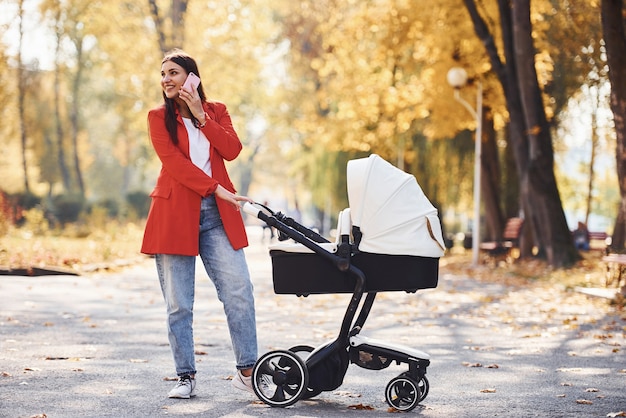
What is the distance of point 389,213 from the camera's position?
5.93 metres

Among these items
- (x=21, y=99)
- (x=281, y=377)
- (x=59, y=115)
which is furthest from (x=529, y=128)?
(x=59, y=115)

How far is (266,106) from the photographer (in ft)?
193

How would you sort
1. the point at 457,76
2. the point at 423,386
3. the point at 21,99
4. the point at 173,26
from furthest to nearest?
the point at 21,99 → the point at 173,26 → the point at 457,76 → the point at 423,386

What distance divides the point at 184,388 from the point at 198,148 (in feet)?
4.66

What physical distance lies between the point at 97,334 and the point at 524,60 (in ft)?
40.6

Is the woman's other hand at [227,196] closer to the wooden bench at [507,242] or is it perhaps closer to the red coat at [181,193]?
the red coat at [181,193]

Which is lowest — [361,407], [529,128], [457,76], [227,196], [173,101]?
[361,407]

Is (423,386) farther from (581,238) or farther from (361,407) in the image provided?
(581,238)

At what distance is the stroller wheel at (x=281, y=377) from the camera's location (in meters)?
6.04

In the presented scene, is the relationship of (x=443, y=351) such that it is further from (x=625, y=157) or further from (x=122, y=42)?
(x=122, y=42)

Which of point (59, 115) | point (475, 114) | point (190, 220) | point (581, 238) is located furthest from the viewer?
point (59, 115)

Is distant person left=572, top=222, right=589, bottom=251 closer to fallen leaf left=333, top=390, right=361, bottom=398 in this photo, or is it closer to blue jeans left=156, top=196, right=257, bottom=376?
fallen leaf left=333, top=390, right=361, bottom=398

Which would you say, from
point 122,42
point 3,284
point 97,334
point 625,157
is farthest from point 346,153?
point 97,334

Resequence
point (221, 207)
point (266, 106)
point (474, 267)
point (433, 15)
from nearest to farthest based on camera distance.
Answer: point (221, 207) → point (474, 267) → point (433, 15) → point (266, 106)
